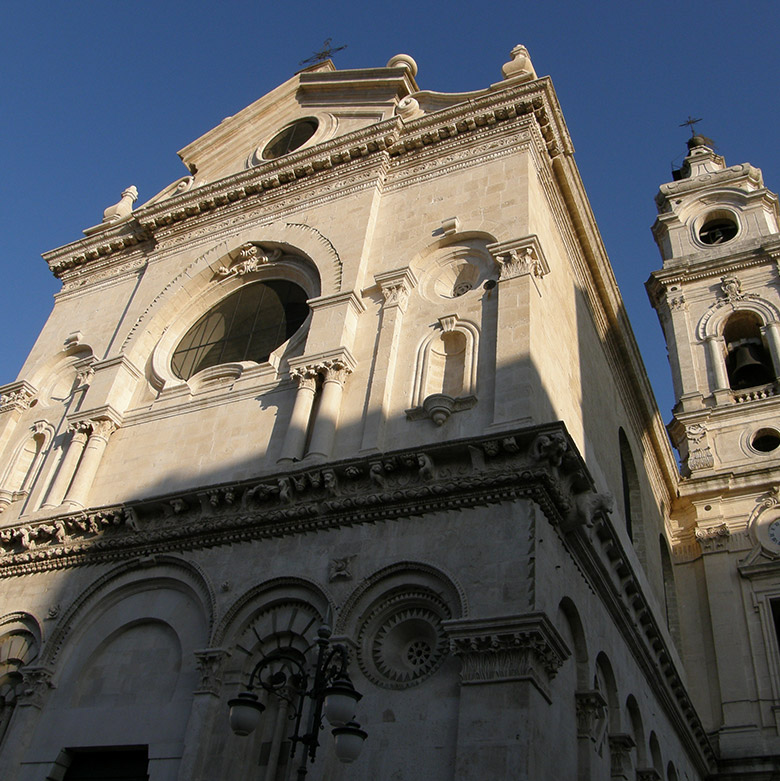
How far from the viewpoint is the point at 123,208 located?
2298 centimetres

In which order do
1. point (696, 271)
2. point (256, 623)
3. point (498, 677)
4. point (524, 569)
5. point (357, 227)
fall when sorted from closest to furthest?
point (498, 677)
point (524, 569)
point (256, 623)
point (357, 227)
point (696, 271)

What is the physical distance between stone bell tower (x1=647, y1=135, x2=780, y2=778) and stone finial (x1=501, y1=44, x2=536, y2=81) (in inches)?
500

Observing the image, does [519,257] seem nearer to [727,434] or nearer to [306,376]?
[306,376]

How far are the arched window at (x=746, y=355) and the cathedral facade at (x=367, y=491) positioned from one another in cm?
423

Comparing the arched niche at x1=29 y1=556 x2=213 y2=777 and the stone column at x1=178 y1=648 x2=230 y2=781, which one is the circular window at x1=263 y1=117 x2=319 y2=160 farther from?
the stone column at x1=178 y1=648 x2=230 y2=781

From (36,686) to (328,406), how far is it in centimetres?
607

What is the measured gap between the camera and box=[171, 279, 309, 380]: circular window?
54.5 feet

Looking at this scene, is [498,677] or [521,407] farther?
[521,407]

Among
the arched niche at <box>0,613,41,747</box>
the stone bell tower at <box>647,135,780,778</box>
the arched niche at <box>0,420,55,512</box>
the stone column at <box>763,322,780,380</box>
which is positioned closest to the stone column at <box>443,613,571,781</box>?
the arched niche at <box>0,613,41,747</box>

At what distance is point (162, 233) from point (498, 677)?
46.9 ft

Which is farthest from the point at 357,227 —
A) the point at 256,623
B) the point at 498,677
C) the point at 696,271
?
the point at 696,271

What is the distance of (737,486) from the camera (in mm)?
24203

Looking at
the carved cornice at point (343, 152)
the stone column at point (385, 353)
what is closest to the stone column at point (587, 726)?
the stone column at point (385, 353)

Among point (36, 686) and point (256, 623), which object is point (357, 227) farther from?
point (36, 686)
